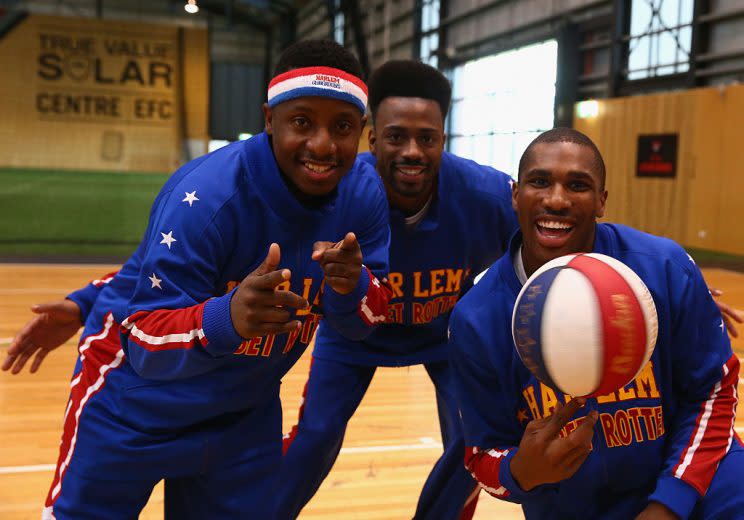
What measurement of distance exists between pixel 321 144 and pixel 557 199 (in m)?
0.63

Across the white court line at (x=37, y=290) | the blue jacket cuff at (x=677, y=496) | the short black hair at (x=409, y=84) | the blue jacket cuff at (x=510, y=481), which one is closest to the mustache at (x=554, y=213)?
the blue jacket cuff at (x=510, y=481)

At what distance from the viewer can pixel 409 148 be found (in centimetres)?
306

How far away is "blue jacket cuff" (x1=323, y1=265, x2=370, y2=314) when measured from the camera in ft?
7.61

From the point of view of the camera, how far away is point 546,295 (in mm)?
1932

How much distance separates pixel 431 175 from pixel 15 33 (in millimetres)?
23345

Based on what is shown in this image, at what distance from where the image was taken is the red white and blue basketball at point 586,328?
6.08 ft

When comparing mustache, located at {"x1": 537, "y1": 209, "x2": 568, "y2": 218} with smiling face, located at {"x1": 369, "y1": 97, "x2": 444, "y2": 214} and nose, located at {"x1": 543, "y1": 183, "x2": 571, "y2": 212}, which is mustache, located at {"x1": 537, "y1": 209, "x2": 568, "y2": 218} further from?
smiling face, located at {"x1": 369, "y1": 97, "x2": 444, "y2": 214}

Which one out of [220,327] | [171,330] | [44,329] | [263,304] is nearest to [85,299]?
[44,329]

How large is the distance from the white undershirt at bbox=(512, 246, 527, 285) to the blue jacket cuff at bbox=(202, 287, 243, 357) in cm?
84

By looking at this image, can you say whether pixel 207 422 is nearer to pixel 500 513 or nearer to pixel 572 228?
pixel 572 228

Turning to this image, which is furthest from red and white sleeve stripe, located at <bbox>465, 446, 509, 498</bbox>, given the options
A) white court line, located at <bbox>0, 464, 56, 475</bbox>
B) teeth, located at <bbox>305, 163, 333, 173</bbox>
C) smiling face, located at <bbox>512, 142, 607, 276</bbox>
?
white court line, located at <bbox>0, 464, 56, 475</bbox>

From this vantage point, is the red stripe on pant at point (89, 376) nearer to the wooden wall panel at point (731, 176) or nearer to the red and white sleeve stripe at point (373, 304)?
the red and white sleeve stripe at point (373, 304)

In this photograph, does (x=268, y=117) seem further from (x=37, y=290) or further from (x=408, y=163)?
(x=37, y=290)

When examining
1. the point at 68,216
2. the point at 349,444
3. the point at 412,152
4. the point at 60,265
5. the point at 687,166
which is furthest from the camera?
the point at 687,166
